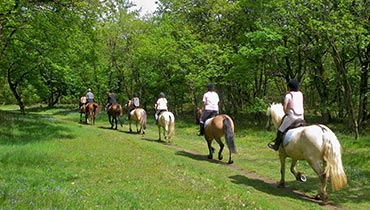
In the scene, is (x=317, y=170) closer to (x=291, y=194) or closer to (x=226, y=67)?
(x=291, y=194)

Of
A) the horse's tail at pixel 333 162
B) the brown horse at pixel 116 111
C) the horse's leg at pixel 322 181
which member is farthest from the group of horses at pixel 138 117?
the horse's tail at pixel 333 162

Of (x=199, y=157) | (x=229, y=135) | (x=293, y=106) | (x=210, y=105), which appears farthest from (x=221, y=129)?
(x=293, y=106)

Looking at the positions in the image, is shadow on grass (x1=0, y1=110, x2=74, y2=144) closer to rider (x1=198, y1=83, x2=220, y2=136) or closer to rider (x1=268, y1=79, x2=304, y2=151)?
rider (x1=198, y1=83, x2=220, y2=136)

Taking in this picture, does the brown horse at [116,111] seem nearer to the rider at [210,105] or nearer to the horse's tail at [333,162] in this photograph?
the rider at [210,105]

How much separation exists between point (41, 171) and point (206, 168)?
5.32 meters

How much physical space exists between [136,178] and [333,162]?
16.0 feet

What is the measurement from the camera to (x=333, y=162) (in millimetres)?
8453

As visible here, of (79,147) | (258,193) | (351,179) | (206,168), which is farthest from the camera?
(79,147)

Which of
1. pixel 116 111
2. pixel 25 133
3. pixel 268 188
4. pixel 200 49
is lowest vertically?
pixel 268 188

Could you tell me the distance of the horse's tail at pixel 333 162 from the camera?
27.5 feet

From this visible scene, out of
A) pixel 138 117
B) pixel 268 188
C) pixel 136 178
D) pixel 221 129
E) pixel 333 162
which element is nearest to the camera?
Answer: pixel 333 162

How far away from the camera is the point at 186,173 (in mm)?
10062

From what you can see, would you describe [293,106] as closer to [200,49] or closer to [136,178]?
[136,178]

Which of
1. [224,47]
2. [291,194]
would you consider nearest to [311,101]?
[224,47]
